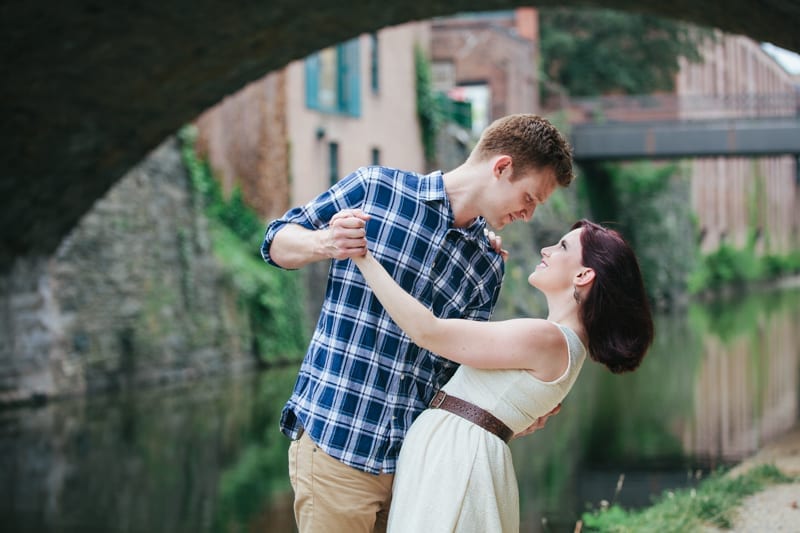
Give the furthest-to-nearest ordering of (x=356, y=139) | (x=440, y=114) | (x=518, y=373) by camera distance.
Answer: (x=440, y=114)
(x=356, y=139)
(x=518, y=373)

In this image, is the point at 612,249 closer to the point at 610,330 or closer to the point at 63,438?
the point at 610,330

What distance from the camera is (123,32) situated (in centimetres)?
815

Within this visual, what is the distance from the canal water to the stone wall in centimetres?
54

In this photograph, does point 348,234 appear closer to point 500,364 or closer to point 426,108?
point 500,364

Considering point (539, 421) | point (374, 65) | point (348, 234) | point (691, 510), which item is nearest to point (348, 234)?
point (348, 234)

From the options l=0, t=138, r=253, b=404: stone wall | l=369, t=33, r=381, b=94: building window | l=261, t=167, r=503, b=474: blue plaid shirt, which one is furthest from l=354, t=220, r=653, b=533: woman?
l=369, t=33, r=381, b=94: building window

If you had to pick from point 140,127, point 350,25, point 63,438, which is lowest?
point 63,438

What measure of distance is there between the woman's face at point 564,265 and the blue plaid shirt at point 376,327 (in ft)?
0.79

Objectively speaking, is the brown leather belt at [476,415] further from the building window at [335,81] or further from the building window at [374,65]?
the building window at [374,65]

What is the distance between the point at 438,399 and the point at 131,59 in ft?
21.8

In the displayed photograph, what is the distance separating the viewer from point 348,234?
272 centimetres

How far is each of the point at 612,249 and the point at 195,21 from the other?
234 inches

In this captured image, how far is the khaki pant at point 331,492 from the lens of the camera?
290 centimetres

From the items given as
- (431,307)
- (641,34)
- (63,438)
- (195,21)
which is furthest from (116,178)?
(641,34)
